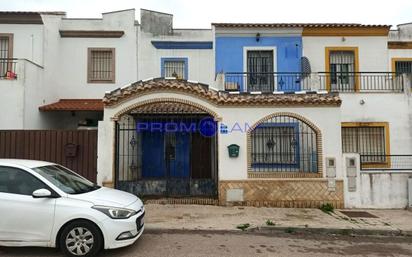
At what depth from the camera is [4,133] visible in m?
10.7

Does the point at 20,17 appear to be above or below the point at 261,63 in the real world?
above

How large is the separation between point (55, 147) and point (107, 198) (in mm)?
5509

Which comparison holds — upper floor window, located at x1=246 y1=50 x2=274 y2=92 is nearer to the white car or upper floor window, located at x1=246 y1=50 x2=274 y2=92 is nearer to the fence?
the fence

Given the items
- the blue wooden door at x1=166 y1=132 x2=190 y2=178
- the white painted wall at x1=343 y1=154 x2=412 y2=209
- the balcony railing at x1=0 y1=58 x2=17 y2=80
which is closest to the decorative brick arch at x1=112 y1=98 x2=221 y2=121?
the blue wooden door at x1=166 y1=132 x2=190 y2=178

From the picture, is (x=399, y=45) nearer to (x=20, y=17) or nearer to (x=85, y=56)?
(x=85, y=56)

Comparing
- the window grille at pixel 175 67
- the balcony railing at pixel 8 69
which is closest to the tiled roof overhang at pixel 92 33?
the window grille at pixel 175 67

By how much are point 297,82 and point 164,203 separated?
7.69 metres

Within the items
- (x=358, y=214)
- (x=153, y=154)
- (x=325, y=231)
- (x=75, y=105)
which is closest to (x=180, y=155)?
(x=153, y=154)

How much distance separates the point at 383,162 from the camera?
14039mm

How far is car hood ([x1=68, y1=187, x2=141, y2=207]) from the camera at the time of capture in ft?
19.2

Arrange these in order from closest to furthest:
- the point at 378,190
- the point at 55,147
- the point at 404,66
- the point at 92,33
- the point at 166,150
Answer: the point at 378,190
the point at 55,147
the point at 166,150
the point at 92,33
the point at 404,66

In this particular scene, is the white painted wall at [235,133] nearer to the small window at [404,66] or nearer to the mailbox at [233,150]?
the mailbox at [233,150]

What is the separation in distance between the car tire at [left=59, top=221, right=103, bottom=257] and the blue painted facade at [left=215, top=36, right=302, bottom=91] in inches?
416

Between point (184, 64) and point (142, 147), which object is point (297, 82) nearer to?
point (184, 64)
